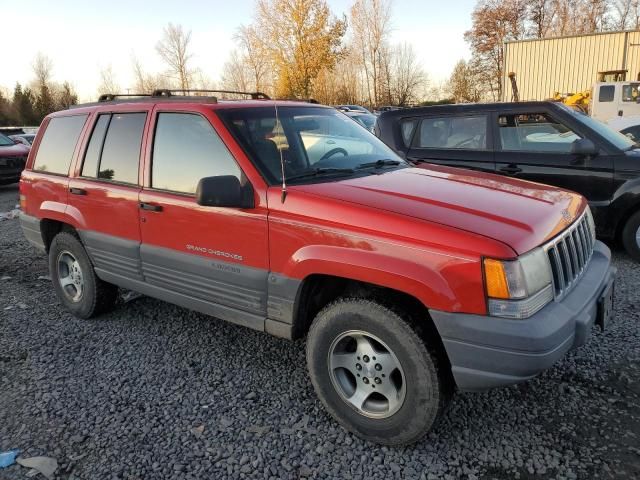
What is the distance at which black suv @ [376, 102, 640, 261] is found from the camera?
17.5 feet

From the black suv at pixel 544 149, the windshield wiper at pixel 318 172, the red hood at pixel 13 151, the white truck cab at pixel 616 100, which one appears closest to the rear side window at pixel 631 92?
the white truck cab at pixel 616 100

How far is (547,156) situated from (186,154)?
4.17 m

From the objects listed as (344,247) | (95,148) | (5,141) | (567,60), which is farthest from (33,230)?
(567,60)

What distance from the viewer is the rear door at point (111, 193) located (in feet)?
12.1

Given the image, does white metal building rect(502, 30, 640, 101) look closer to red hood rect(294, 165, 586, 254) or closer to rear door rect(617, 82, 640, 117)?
rear door rect(617, 82, 640, 117)

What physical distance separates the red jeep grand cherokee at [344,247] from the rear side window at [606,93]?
56.4ft

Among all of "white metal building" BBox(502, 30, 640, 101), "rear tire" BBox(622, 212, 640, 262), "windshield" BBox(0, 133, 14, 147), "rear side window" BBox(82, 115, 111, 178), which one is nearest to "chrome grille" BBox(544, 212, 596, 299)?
"rear tire" BBox(622, 212, 640, 262)

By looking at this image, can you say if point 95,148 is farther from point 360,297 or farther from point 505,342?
point 505,342

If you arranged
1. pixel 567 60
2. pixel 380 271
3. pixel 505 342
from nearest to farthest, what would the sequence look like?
pixel 505 342, pixel 380 271, pixel 567 60

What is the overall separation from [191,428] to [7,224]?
7.81m

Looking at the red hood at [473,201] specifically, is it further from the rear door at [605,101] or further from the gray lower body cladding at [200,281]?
the rear door at [605,101]

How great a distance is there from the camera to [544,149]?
5691mm

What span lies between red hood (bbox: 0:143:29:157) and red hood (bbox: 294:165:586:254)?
42.0 ft

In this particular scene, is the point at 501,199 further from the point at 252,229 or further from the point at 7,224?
the point at 7,224
